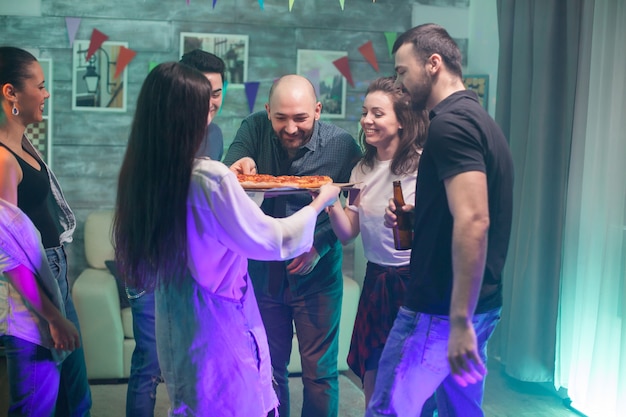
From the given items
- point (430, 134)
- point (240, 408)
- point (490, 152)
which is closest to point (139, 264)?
point (240, 408)

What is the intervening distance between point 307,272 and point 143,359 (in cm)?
64

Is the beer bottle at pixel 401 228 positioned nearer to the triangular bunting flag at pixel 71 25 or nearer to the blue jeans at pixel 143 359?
the blue jeans at pixel 143 359

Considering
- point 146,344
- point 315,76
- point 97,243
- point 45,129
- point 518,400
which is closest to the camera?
point 146,344

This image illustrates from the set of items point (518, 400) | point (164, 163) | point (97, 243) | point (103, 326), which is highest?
point (164, 163)

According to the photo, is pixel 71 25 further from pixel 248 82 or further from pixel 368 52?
pixel 368 52

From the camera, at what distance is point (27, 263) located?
2182mm

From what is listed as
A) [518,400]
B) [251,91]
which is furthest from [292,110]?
[518,400]

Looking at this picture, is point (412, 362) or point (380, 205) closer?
point (412, 362)

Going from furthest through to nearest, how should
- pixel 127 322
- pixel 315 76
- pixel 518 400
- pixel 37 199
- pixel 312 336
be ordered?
pixel 315 76
pixel 127 322
pixel 518 400
pixel 312 336
pixel 37 199

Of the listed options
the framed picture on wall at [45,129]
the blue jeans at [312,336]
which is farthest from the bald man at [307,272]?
the framed picture on wall at [45,129]

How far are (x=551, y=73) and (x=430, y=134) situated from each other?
1.88 m

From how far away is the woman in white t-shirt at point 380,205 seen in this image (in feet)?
8.43

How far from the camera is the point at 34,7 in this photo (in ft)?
13.6

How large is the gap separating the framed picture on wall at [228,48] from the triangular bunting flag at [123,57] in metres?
0.29
